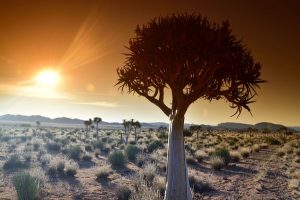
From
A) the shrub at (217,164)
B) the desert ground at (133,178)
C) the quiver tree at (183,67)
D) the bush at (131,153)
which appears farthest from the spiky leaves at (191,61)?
the bush at (131,153)

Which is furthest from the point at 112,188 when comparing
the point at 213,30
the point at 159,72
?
the point at 213,30

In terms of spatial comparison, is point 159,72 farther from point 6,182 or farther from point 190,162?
point 190,162

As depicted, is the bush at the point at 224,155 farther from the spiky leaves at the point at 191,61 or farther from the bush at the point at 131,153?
the spiky leaves at the point at 191,61

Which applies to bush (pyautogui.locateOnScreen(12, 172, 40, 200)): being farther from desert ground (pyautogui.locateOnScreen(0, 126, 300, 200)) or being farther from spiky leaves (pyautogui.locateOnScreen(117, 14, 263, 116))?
spiky leaves (pyautogui.locateOnScreen(117, 14, 263, 116))

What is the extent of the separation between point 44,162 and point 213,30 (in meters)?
16.7

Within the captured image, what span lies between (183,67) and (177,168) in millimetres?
2197

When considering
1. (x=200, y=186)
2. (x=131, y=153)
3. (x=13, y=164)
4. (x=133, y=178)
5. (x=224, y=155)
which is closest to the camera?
(x=200, y=186)

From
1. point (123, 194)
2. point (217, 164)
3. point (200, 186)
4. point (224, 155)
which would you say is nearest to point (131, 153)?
point (224, 155)

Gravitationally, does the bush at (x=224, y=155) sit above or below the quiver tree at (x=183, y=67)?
below

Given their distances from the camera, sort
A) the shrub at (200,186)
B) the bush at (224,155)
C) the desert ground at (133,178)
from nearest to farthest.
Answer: the desert ground at (133,178) → the shrub at (200,186) → the bush at (224,155)

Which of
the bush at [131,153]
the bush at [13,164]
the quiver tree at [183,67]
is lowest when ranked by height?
the bush at [13,164]

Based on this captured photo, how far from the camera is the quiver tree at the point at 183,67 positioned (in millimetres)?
8047

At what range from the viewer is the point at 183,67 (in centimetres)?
845

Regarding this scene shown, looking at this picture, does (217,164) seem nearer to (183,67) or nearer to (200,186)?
(200,186)
